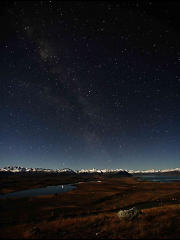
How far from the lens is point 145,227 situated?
1577cm

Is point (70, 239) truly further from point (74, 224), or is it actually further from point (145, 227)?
point (145, 227)

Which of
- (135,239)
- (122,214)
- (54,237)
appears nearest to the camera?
(135,239)

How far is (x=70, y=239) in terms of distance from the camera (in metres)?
13.6

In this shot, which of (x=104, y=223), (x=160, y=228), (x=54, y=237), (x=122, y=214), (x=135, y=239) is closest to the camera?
(x=135, y=239)

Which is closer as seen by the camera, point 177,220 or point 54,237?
point 54,237

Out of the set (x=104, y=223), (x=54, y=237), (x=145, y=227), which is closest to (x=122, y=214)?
(x=104, y=223)

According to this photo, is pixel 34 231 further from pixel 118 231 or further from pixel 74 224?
pixel 118 231

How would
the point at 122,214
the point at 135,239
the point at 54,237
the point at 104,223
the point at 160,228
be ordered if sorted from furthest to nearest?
the point at 122,214
the point at 104,223
the point at 160,228
the point at 54,237
the point at 135,239

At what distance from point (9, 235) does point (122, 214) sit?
10.9 m

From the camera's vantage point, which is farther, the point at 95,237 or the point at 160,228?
the point at 160,228

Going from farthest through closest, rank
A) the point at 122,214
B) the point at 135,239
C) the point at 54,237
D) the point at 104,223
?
the point at 122,214 < the point at 104,223 < the point at 54,237 < the point at 135,239

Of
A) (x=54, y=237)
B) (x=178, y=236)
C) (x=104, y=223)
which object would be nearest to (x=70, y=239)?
(x=54, y=237)

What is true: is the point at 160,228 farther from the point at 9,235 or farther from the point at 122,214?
the point at 9,235

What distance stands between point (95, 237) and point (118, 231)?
2251mm
